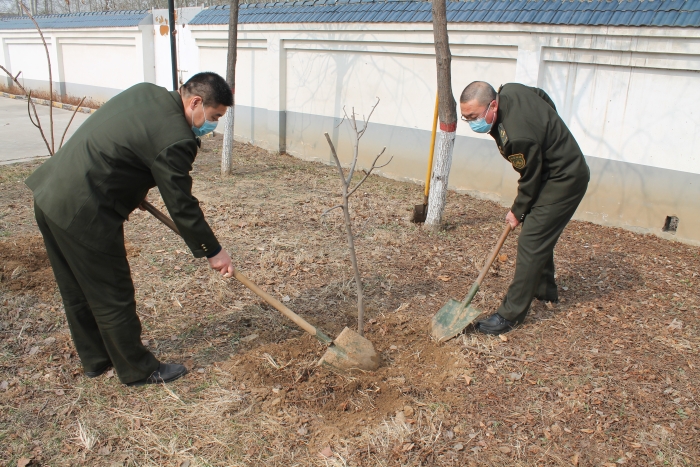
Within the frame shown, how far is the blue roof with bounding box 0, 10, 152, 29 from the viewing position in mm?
13393

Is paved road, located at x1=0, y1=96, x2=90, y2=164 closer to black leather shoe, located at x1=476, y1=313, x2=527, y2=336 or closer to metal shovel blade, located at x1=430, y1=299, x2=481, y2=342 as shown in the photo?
metal shovel blade, located at x1=430, y1=299, x2=481, y2=342

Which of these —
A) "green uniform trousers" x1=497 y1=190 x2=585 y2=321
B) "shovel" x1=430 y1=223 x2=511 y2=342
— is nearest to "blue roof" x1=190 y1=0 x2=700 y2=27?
"green uniform trousers" x1=497 y1=190 x2=585 y2=321

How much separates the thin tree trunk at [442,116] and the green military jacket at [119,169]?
3.28 meters

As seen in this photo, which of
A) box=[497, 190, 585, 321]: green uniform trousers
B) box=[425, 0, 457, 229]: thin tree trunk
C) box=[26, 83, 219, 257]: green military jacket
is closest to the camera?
box=[26, 83, 219, 257]: green military jacket

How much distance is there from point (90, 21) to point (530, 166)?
49.4 ft

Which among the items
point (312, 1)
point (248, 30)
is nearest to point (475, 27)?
point (312, 1)

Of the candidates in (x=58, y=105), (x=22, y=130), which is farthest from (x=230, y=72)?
(x=58, y=105)

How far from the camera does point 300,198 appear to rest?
707 centimetres

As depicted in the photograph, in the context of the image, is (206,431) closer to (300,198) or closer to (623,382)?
(623,382)

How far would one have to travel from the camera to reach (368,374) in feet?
10.7

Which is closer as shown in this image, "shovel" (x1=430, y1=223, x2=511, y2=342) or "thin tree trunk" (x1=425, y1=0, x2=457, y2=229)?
"shovel" (x1=430, y1=223, x2=511, y2=342)

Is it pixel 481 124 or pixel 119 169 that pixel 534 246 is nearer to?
pixel 481 124

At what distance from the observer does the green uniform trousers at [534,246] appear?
359 cm

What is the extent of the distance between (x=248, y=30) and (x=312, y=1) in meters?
1.42
